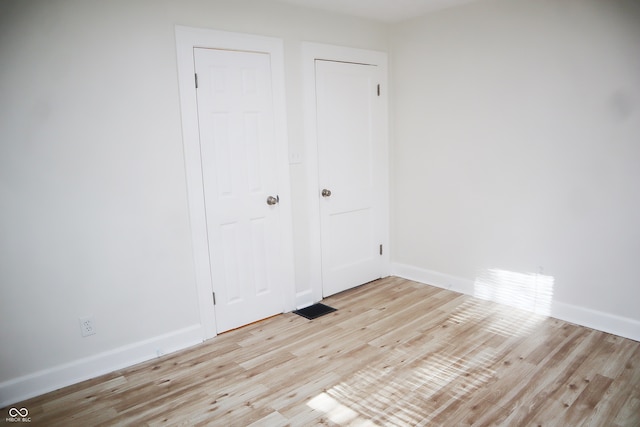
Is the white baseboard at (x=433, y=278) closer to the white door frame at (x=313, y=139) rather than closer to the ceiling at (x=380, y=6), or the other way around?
the white door frame at (x=313, y=139)

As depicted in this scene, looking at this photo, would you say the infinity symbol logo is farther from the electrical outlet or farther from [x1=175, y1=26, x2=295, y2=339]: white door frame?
[x1=175, y1=26, x2=295, y2=339]: white door frame

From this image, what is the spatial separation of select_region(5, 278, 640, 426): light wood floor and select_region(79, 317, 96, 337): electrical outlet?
1.01 feet

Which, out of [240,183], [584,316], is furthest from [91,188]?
[584,316]

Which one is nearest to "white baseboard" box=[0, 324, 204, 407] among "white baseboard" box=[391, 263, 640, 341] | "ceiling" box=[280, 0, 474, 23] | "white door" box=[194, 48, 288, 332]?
"white door" box=[194, 48, 288, 332]

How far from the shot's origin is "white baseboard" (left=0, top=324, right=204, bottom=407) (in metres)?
2.34

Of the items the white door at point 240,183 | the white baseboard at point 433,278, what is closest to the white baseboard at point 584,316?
the white baseboard at point 433,278

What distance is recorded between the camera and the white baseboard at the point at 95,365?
2.34 m

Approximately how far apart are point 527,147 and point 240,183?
2245 millimetres

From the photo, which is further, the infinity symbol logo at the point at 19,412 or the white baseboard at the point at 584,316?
the white baseboard at the point at 584,316

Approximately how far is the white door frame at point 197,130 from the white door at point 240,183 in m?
0.04

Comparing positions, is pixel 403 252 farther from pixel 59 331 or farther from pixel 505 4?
pixel 59 331

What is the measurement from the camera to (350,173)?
3.81 m

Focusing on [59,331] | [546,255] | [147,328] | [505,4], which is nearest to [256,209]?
[147,328]

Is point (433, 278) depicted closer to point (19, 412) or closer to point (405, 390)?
point (405, 390)
